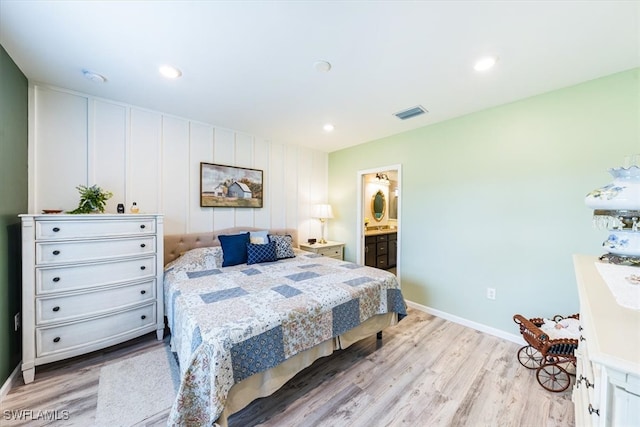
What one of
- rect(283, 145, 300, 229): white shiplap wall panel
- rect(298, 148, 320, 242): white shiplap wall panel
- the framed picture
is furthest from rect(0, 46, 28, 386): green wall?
rect(298, 148, 320, 242): white shiplap wall panel

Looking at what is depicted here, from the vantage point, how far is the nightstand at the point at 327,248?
396cm

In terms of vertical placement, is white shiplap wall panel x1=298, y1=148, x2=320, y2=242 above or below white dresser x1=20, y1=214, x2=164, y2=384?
above

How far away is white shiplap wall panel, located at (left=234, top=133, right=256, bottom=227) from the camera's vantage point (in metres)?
3.46

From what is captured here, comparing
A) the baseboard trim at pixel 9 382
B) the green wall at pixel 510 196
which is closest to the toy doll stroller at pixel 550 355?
the green wall at pixel 510 196

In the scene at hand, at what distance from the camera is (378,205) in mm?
5387

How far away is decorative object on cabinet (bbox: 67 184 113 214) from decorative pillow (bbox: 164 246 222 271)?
2.83 ft

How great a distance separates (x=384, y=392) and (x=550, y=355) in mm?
1274

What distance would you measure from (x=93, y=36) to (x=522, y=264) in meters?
4.06

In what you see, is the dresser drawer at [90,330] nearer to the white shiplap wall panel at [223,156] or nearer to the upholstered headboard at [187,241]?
the upholstered headboard at [187,241]

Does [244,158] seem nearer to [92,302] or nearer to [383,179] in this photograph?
[92,302]

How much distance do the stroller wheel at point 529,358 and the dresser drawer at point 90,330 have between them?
3480 millimetres

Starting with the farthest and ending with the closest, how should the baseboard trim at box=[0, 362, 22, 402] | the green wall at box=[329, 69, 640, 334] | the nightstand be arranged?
the nightstand → the green wall at box=[329, 69, 640, 334] → the baseboard trim at box=[0, 362, 22, 402]

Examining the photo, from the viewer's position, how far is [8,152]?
1.78 meters

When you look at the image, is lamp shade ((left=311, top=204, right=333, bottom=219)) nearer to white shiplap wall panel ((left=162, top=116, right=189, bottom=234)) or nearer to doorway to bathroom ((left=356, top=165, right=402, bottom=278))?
doorway to bathroom ((left=356, top=165, right=402, bottom=278))
